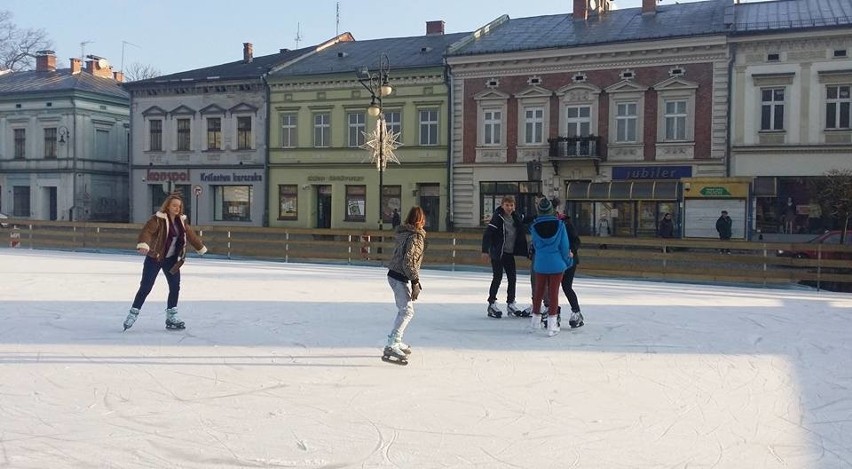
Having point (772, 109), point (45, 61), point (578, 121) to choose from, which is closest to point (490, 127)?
point (578, 121)

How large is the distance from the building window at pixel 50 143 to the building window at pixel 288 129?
1387cm

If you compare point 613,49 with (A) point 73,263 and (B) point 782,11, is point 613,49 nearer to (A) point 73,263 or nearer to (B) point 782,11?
(B) point 782,11

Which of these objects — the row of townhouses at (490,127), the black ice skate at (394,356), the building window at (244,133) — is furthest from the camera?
the building window at (244,133)

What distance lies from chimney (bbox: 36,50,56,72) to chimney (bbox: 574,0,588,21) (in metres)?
29.7

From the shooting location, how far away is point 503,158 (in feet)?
110

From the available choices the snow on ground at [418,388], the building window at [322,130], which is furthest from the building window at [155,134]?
the snow on ground at [418,388]

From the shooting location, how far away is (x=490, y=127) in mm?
33750

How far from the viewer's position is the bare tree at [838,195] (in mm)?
24812

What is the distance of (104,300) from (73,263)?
8679 mm

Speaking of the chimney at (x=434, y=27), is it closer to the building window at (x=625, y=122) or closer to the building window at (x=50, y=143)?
the building window at (x=625, y=122)

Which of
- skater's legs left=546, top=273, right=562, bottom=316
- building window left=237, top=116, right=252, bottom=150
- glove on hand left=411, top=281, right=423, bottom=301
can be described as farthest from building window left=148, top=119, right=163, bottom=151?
glove on hand left=411, top=281, right=423, bottom=301

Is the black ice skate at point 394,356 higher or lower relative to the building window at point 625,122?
lower

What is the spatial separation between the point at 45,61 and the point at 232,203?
16.6 m

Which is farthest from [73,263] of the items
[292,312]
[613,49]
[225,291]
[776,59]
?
[776,59]
